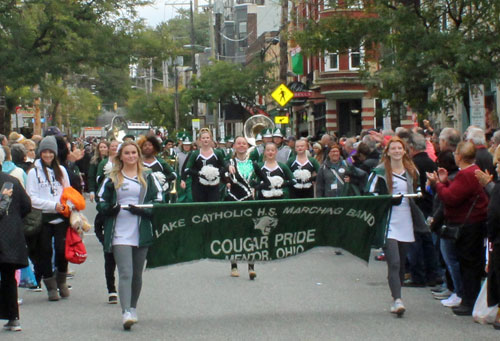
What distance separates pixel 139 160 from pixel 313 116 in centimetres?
4189

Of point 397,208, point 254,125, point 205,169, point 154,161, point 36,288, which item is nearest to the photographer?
point 397,208

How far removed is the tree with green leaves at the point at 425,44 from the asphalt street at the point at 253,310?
5.71 m

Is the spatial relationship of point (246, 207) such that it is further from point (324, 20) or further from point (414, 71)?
point (324, 20)

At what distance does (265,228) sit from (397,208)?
1394 millimetres

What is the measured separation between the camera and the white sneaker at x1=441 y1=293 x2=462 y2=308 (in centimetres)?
1063

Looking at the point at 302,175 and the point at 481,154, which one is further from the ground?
the point at 481,154

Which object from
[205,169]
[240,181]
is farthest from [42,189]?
[205,169]

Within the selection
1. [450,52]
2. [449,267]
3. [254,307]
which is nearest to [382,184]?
[449,267]

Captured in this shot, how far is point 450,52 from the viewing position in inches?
712

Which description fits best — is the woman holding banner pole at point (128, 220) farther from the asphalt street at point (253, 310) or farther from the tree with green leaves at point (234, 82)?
the tree with green leaves at point (234, 82)

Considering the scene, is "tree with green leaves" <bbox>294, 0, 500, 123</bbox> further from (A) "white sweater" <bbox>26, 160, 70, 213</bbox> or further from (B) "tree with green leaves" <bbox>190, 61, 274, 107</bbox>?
(B) "tree with green leaves" <bbox>190, 61, 274, 107</bbox>

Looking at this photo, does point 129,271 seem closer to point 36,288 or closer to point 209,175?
point 36,288

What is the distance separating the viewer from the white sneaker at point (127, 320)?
923cm

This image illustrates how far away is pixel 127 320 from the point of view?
9.22m
